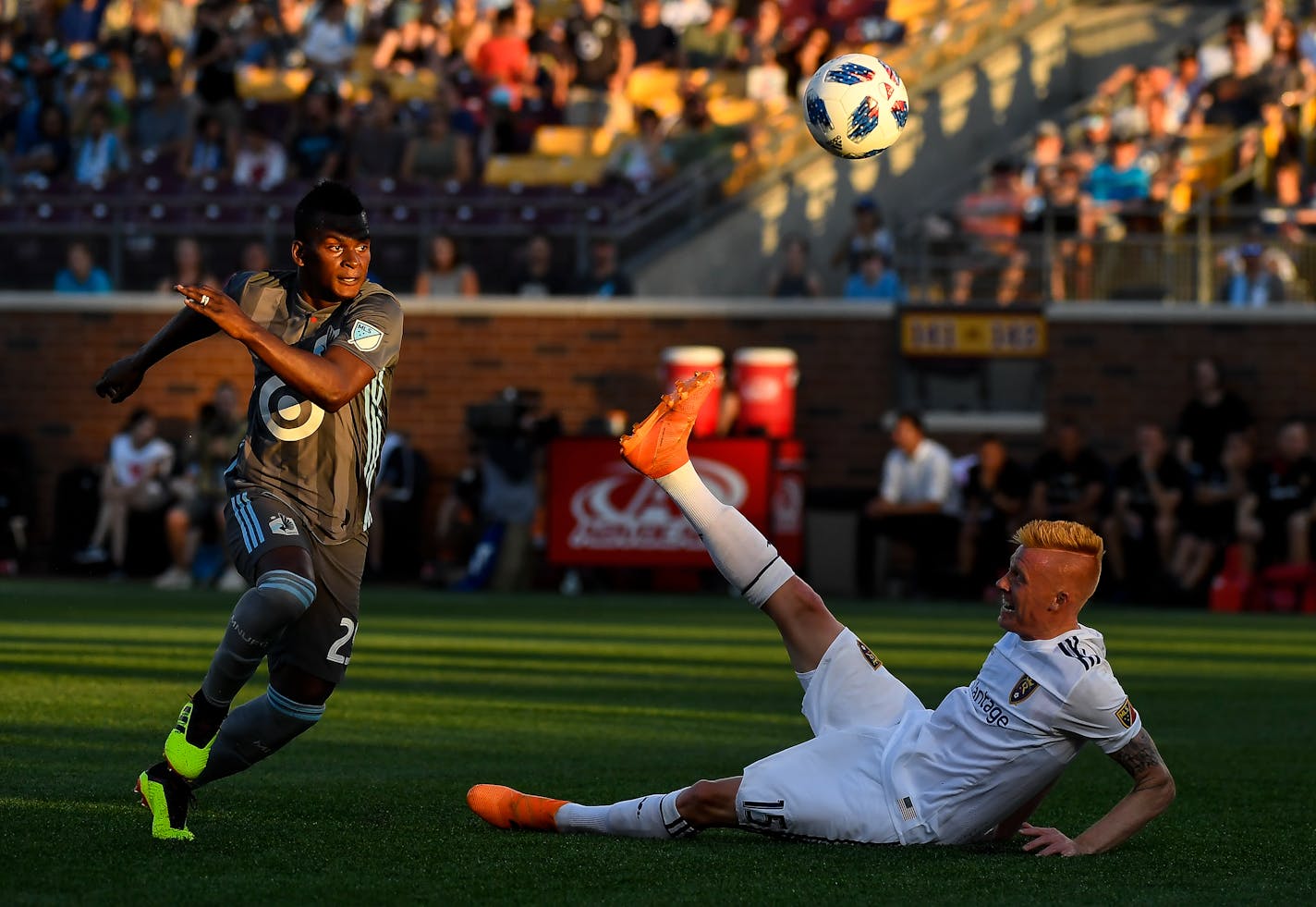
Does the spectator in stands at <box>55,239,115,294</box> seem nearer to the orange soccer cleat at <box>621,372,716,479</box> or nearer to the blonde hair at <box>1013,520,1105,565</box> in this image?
the orange soccer cleat at <box>621,372,716,479</box>

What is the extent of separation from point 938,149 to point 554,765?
16884 mm

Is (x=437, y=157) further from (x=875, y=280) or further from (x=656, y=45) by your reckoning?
(x=875, y=280)

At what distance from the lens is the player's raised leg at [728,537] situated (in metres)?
6.44

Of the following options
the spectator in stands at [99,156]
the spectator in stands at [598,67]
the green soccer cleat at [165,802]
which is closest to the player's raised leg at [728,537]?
the green soccer cleat at [165,802]

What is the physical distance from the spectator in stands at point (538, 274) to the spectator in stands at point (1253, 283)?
22.8ft

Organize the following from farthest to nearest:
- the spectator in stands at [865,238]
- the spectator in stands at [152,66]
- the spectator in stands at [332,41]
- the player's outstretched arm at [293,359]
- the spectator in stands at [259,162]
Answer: the spectator in stands at [332,41]
the spectator in stands at [152,66]
the spectator in stands at [259,162]
the spectator in stands at [865,238]
the player's outstretched arm at [293,359]

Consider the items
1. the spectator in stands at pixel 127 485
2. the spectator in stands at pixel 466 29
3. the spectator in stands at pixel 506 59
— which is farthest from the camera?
the spectator in stands at pixel 466 29

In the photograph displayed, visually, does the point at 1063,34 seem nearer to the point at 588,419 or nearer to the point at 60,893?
the point at 588,419

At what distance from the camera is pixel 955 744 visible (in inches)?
242

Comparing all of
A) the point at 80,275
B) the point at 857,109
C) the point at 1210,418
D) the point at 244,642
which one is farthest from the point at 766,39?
the point at 244,642

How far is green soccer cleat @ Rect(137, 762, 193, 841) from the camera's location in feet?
20.2

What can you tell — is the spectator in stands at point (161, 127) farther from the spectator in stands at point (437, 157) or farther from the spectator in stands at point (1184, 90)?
the spectator in stands at point (1184, 90)

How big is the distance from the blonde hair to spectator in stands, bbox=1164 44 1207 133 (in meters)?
17.5

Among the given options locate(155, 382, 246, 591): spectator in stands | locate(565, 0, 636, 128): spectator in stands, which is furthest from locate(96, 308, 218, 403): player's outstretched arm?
locate(565, 0, 636, 128): spectator in stands
